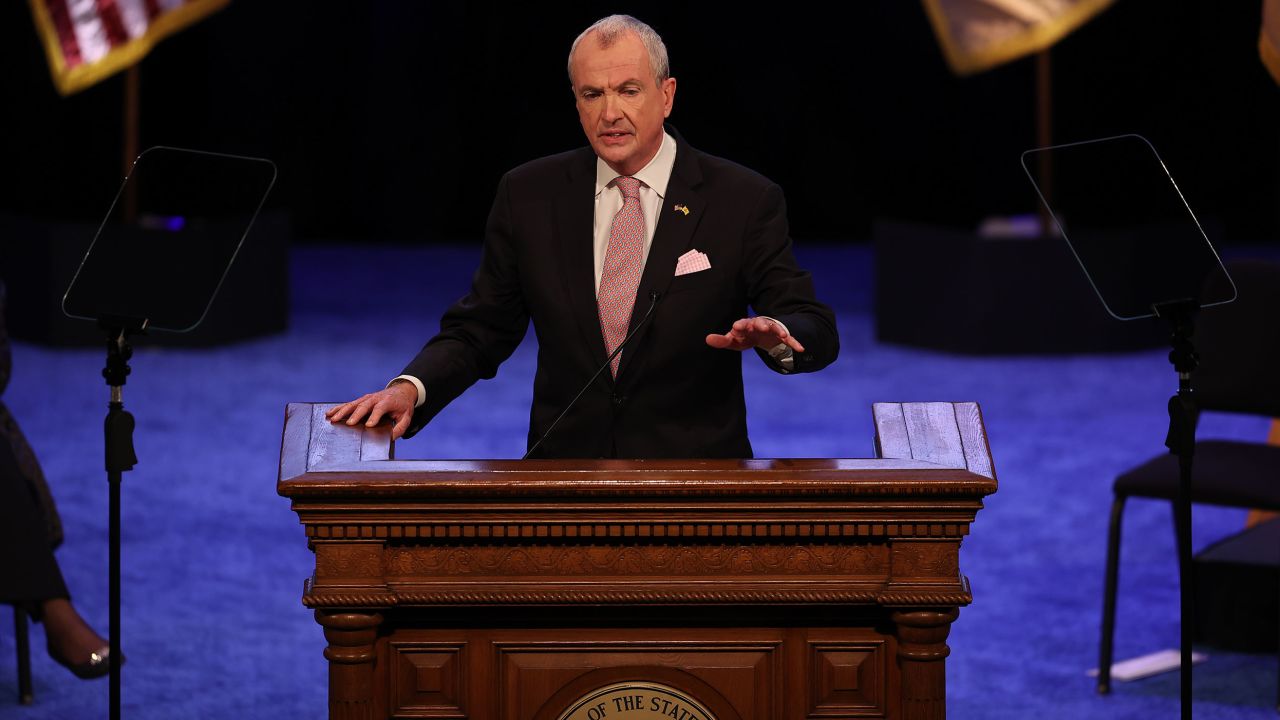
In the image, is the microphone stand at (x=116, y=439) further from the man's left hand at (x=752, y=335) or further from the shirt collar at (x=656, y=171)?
the man's left hand at (x=752, y=335)

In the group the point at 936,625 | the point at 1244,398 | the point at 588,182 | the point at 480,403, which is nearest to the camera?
the point at 936,625

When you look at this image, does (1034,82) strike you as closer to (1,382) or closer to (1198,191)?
(1198,191)

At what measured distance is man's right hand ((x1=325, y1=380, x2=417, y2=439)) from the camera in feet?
8.01

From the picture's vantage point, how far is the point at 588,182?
2871 millimetres

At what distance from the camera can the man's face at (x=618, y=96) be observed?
2674 mm

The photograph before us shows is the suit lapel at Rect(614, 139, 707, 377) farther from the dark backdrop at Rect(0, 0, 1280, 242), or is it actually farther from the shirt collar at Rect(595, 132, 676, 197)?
the dark backdrop at Rect(0, 0, 1280, 242)

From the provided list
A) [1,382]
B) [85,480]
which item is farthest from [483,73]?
[1,382]

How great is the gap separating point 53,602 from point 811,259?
689 centimetres

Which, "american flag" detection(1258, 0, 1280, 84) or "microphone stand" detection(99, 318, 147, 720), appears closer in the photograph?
"microphone stand" detection(99, 318, 147, 720)

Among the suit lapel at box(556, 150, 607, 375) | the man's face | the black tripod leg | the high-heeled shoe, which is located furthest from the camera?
the black tripod leg

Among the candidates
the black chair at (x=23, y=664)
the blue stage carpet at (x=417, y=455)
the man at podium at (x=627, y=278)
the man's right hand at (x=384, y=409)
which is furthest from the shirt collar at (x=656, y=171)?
the black chair at (x=23, y=664)

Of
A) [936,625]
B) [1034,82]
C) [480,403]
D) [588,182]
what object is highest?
[1034,82]

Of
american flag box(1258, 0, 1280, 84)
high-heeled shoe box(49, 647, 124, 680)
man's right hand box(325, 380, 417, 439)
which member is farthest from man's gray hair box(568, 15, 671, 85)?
american flag box(1258, 0, 1280, 84)

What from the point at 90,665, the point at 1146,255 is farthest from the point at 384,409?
the point at 1146,255
